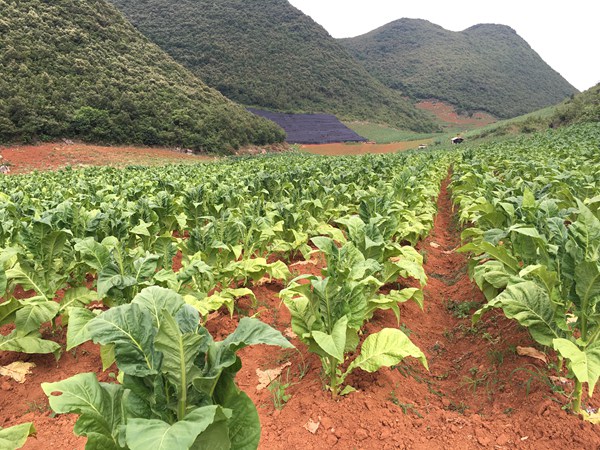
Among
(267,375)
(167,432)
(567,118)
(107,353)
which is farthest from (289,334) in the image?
(567,118)

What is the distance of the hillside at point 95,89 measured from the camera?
113 feet

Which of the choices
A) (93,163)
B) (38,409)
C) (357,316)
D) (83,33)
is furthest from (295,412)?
(83,33)

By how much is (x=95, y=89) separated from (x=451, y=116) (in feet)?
310

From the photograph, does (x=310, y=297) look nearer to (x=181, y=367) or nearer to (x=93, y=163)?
(x=181, y=367)

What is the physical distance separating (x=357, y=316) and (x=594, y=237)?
70.3 inches

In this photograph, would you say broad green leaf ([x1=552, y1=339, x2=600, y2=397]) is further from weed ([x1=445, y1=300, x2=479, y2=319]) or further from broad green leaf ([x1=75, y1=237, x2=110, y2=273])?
broad green leaf ([x1=75, y1=237, x2=110, y2=273])

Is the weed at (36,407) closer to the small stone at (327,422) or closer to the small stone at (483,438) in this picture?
the small stone at (327,422)

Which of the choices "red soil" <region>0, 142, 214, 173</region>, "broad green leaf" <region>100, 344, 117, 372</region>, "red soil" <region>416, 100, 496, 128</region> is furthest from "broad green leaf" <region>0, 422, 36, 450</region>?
"red soil" <region>416, 100, 496, 128</region>

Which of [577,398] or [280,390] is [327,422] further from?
[577,398]

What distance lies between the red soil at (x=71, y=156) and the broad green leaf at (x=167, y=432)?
31434mm

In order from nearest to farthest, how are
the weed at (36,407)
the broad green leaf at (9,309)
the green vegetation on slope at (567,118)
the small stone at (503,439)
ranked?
1. the small stone at (503,439)
2. the weed at (36,407)
3. the broad green leaf at (9,309)
4. the green vegetation on slope at (567,118)

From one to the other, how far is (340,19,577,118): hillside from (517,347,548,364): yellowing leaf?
120268 mm

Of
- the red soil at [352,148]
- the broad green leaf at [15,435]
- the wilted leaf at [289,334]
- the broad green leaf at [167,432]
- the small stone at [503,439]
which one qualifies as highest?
the red soil at [352,148]

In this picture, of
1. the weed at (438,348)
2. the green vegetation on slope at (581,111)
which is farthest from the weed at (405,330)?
the green vegetation on slope at (581,111)
